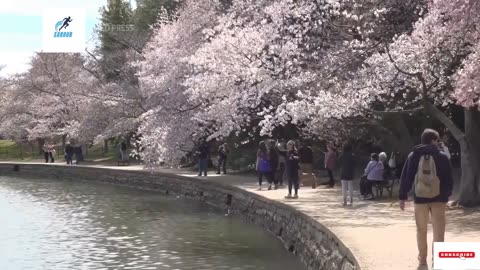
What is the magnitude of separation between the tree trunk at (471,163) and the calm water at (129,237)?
4.04m

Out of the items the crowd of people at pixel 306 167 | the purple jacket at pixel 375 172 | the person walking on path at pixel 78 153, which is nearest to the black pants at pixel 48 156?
the person walking on path at pixel 78 153

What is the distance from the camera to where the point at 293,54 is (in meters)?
21.2

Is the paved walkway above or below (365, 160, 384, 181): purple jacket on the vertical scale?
below

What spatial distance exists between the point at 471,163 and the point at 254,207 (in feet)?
20.7

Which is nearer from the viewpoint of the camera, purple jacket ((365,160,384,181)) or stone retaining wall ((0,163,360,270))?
stone retaining wall ((0,163,360,270))

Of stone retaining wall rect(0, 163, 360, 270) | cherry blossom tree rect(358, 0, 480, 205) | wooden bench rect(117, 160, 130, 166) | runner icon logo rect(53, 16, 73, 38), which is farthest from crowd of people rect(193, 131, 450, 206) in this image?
runner icon logo rect(53, 16, 73, 38)

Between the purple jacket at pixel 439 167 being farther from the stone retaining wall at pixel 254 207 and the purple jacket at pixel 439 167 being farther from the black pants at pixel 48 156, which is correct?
the black pants at pixel 48 156

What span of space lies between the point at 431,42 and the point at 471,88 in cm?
293

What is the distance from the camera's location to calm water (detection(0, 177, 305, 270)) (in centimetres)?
1408

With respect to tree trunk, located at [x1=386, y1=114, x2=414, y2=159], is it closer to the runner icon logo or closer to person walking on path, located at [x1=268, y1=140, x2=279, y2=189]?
person walking on path, located at [x1=268, y1=140, x2=279, y2=189]

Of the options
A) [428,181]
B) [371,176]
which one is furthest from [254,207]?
[428,181]

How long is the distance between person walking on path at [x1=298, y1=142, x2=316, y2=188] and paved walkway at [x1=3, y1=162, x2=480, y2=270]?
2.60 metres

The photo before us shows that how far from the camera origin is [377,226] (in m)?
12.7

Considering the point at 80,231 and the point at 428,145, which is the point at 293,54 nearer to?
the point at 80,231
